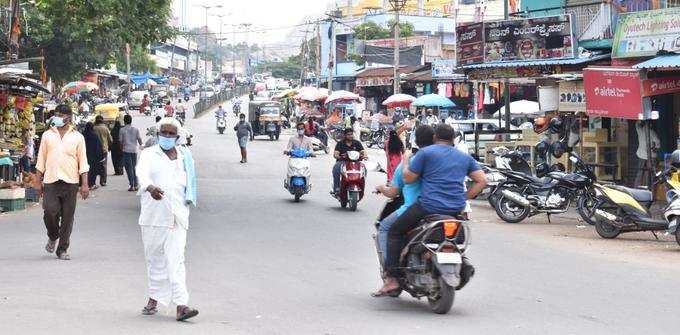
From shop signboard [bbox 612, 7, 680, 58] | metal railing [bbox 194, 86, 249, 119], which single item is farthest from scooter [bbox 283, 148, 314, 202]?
metal railing [bbox 194, 86, 249, 119]

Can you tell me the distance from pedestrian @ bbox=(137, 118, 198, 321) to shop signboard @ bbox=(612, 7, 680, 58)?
A: 12.0 metres

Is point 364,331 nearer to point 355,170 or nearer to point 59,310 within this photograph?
point 59,310

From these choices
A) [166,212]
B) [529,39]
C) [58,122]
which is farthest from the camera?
[529,39]

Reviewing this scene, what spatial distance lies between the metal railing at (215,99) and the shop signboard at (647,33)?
6718cm

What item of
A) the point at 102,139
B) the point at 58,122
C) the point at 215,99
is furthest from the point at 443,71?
the point at 215,99

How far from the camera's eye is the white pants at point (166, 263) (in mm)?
Result: 8094

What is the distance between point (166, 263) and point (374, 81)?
171 feet

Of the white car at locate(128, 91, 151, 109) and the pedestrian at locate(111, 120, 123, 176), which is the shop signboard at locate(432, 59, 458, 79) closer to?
the pedestrian at locate(111, 120, 123, 176)

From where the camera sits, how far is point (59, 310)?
8570 mm

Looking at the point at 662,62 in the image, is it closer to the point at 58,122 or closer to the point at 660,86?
the point at 660,86

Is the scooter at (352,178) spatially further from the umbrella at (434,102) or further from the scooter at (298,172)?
the umbrella at (434,102)

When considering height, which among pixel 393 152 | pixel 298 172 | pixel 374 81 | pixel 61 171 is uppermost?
pixel 374 81

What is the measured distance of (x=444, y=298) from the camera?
8500mm

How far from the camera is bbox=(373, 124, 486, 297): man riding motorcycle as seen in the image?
28.6 feet
